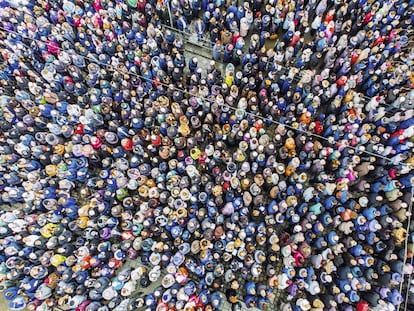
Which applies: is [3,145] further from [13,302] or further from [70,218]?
[13,302]

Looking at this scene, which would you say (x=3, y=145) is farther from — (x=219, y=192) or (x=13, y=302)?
(x=219, y=192)

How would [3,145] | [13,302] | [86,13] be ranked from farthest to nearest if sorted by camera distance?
[86,13], [3,145], [13,302]

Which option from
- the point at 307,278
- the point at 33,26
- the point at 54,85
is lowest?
the point at 307,278

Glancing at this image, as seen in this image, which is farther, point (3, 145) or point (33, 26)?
point (33, 26)

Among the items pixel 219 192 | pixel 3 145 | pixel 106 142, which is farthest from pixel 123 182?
Answer: pixel 3 145

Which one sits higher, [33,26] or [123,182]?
[33,26]

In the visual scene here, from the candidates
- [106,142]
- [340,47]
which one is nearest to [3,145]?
[106,142]

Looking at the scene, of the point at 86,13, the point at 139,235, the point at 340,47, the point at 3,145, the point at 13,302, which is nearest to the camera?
the point at 13,302
